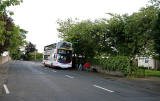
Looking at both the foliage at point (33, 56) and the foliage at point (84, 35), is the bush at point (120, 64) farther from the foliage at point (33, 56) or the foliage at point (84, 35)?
the foliage at point (33, 56)

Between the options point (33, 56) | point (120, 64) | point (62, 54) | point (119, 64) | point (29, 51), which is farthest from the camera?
point (29, 51)

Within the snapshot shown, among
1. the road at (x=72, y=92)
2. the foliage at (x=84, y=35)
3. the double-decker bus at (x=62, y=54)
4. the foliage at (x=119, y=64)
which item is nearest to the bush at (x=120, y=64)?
the foliage at (x=119, y=64)

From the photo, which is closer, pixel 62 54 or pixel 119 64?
pixel 119 64

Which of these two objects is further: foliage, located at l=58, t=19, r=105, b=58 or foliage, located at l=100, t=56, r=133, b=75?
foliage, located at l=58, t=19, r=105, b=58

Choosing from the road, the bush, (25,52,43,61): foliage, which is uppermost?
(25,52,43,61): foliage

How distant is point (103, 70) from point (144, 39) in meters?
7.76

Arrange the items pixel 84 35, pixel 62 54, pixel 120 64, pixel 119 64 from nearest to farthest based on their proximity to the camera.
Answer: pixel 120 64 < pixel 119 64 < pixel 84 35 < pixel 62 54

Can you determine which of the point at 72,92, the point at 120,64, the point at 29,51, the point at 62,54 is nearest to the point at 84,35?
the point at 62,54

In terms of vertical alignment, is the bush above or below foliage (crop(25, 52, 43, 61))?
below

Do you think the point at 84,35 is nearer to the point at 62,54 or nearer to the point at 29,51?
the point at 62,54

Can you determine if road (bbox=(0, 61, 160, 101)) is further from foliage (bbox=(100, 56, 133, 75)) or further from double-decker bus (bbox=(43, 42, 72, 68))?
double-decker bus (bbox=(43, 42, 72, 68))

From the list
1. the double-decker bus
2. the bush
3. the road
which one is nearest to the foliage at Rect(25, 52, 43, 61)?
the double-decker bus

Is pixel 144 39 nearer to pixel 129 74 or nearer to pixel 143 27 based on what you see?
pixel 143 27

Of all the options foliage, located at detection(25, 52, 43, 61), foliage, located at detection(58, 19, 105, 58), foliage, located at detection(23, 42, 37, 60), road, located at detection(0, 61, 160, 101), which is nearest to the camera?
road, located at detection(0, 61, 160, 101)
